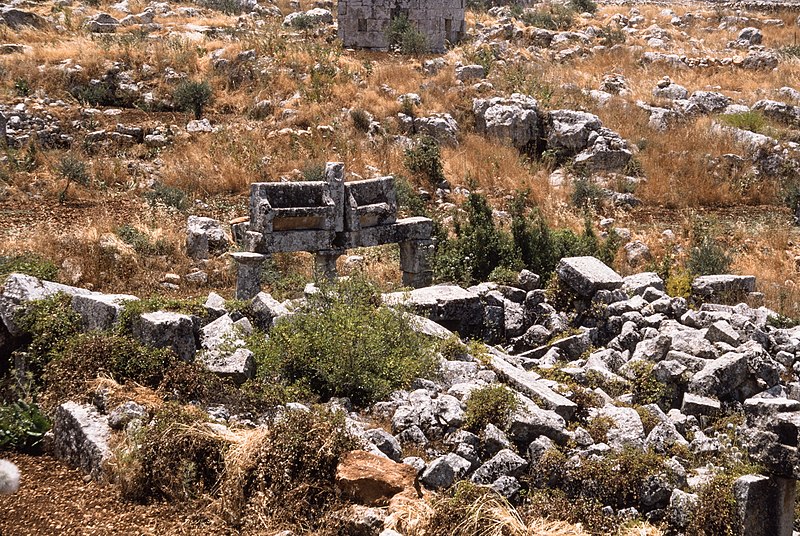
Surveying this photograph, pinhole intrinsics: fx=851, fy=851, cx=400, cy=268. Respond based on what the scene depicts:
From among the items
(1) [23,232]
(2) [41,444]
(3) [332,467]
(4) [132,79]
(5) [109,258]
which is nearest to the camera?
(3) [332,467]

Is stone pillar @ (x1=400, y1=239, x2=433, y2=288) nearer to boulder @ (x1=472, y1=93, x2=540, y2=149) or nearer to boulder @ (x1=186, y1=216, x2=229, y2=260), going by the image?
boulder @ (x1=186, y1=216, x2=229, y2=260)

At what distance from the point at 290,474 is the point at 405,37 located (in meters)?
22.5

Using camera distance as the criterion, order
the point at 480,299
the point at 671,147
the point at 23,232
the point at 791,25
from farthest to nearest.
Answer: the point at 791,25 < the point at 671,147 < the point at 23,232 < the point at 480,299

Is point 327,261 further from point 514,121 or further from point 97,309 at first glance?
point 514,121

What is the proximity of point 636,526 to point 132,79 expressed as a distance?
Answer: 19923 millimetres

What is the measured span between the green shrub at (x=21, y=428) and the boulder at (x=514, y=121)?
15451 millimetres

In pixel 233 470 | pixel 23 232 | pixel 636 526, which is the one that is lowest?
pixel 23 232

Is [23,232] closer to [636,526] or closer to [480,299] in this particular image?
[480,299]

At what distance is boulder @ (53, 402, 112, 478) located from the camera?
19.3 ft

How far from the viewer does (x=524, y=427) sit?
6512 millimetres

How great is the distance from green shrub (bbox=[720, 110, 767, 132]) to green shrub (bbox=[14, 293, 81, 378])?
17352mm

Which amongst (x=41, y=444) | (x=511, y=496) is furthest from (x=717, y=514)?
(x=41, y=444)

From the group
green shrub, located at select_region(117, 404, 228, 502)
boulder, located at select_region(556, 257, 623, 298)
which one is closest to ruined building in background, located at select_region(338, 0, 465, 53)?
boulder, located at select_region(556, 257, 623, 298)

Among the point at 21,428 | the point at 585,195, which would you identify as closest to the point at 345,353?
the point at 21,428
